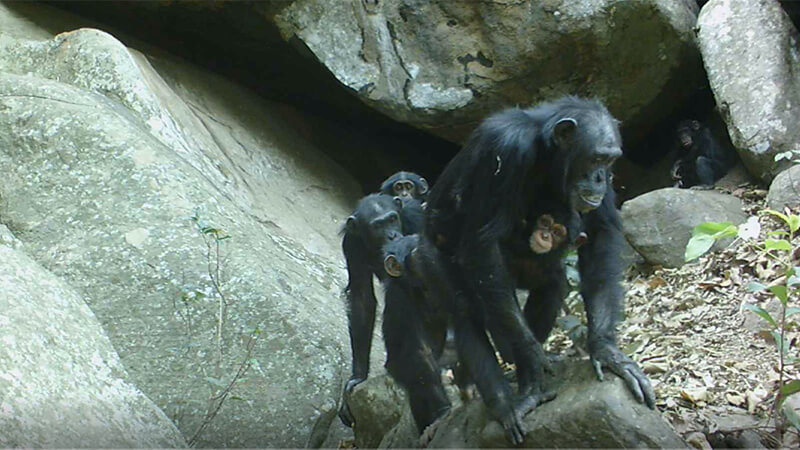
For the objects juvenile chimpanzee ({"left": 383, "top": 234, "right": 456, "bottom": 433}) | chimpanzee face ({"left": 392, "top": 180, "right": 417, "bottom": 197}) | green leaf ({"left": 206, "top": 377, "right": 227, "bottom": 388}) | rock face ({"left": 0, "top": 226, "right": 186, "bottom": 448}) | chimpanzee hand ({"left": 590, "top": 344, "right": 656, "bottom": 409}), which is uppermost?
chimpanzee hand ({"left": 590, "top": 344, "right": 656, "bottom": 409})

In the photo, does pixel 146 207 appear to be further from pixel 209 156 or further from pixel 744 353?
pixel 744 353

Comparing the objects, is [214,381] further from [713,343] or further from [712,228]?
[713,343]

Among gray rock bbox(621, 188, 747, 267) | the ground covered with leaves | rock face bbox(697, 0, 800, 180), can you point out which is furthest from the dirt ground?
rock face bbox(697, 0, 800, 180)

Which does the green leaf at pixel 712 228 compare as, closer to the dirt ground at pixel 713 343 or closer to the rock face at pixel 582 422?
the dirt ground at pixel 713 343

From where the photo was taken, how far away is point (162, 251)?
257 inches

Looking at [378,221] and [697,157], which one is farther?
[697,157]

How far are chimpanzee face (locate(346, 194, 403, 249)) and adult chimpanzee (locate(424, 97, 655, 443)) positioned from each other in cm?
152

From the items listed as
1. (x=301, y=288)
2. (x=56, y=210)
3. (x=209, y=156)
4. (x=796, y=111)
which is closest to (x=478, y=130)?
(x=301, y=288)

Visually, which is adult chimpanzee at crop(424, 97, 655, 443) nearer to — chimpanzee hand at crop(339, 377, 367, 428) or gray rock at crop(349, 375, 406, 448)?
gray rock at crop(349, 375, 406, 448)

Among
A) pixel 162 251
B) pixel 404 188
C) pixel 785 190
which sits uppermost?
pixel 785 190

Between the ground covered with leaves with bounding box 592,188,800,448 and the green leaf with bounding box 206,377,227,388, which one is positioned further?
the green leaf with bounding box 206,377,227,388

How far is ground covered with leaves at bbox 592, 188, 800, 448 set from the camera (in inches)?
193

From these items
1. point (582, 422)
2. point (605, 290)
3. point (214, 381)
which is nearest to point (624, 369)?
point (582, 422)

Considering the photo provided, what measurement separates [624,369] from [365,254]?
108 inches
